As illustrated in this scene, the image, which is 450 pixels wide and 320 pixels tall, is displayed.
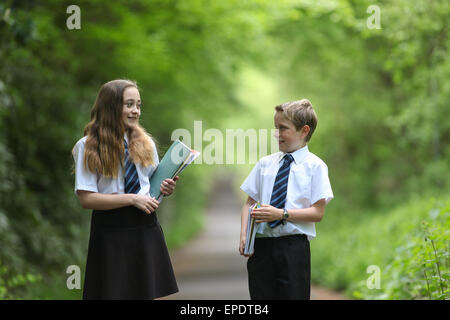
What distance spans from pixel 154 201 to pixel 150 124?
1337 cm

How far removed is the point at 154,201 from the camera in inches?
140

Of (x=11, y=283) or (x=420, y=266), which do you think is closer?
(x=420, y=266)

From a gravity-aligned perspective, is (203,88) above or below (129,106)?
above

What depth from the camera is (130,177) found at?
3678 mm

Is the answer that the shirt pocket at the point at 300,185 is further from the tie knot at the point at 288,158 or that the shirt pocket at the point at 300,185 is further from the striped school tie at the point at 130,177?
the striped school tie at the point at 130,177

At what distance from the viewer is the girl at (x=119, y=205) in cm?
359

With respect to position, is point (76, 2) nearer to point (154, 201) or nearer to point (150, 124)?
point (150, 124)

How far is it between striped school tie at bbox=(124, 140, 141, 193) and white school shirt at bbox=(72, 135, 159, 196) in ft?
0.07

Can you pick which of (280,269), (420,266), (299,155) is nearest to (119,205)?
(280,269)

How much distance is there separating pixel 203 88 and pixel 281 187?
41.9 feet

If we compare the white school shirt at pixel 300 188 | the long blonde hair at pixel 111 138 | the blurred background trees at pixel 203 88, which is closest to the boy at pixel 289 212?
the white school shirt at pixel 300 188

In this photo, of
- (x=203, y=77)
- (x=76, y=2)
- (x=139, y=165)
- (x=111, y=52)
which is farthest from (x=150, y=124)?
(x=139, y=165)

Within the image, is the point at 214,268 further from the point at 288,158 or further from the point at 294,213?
the point at 294,213

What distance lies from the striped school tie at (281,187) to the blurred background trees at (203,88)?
299 cm
